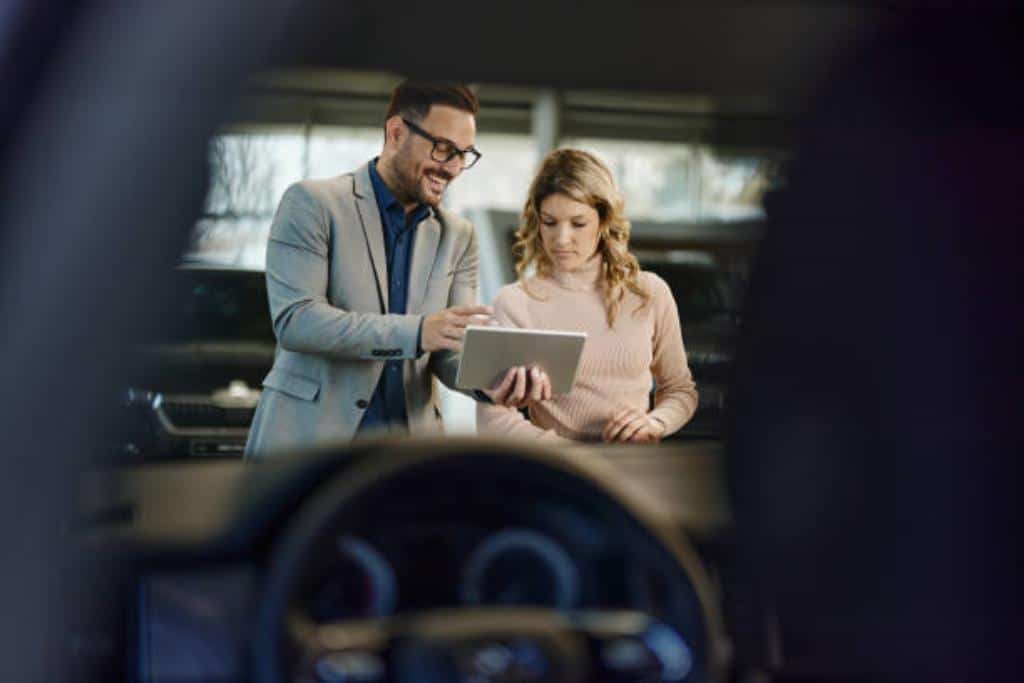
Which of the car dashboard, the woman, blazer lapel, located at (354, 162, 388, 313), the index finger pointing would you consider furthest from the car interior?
the index finger pointing

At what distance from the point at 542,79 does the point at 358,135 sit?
62cm

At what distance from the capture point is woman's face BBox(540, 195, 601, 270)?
298cm

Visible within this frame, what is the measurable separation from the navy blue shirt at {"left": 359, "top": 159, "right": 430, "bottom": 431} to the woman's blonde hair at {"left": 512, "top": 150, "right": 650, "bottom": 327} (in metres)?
0.25

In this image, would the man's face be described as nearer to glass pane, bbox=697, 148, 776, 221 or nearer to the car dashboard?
glass pane, bbox=697, 148, 776, 221

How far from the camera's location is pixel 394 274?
2.96 m

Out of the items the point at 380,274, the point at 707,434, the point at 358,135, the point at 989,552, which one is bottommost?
the point at 989,552

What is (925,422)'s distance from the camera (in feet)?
7.59

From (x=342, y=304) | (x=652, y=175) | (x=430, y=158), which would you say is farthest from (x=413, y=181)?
(x=652, y=175)

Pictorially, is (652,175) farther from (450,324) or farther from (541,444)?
(541,444)

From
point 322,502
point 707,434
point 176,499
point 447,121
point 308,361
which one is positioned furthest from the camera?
point 308,361

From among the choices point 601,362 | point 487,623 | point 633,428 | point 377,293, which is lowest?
point 487,623

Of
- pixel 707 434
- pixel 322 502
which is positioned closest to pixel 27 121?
pixel 322 502

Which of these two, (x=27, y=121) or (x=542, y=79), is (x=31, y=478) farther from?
(x=542, y=79)

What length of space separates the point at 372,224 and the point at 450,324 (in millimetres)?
281
